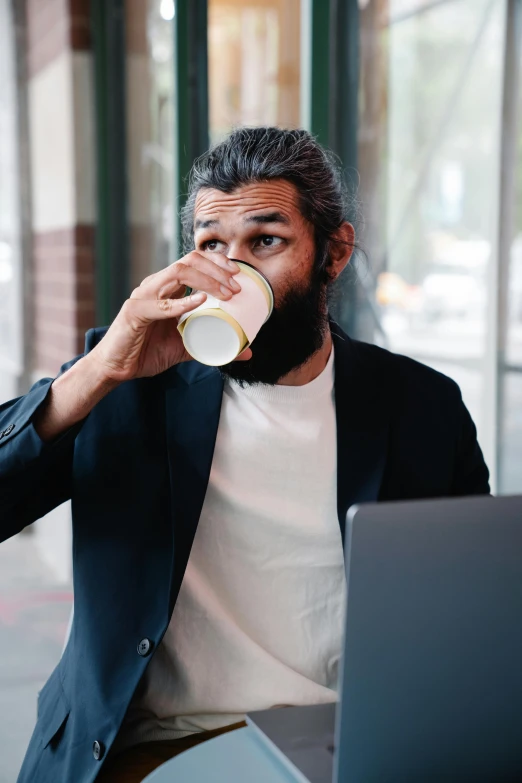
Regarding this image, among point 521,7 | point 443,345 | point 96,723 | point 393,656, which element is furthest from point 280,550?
point 521,7

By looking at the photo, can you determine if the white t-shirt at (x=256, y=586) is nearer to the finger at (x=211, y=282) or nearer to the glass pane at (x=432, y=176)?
the finger at (x=211, y=282)

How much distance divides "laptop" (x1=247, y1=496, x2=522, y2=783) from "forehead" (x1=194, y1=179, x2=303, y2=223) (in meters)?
0.83

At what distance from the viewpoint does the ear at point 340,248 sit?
5.75 feet

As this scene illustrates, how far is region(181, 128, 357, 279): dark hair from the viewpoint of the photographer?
1.59 metres

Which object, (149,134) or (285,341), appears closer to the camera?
(285,341)

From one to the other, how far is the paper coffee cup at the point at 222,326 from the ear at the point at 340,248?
56cm

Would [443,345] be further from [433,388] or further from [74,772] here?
[74,772]

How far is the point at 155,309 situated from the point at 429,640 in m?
0.68

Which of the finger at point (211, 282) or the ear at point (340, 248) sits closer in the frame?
the finger at point (211, 282)

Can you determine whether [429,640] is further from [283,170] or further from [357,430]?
[283,170]

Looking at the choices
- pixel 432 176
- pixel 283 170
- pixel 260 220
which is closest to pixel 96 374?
pixel 260 220

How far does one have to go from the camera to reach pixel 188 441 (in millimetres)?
1506

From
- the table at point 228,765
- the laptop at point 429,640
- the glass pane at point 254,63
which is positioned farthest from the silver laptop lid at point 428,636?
the glass pane at point 254,63

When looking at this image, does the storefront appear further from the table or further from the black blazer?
Result: the table
